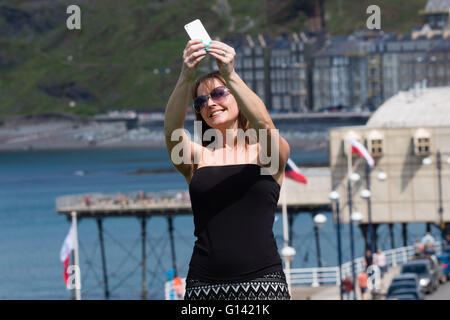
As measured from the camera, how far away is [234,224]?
5832 mm

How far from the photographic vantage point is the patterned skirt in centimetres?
569

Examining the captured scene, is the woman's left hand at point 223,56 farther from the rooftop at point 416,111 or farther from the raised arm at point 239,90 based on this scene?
the rooftop at point 416,111

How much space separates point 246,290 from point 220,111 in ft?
2.89

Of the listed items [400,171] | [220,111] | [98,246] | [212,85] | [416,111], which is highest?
[416,111]

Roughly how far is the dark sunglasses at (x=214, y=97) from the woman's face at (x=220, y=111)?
11mm

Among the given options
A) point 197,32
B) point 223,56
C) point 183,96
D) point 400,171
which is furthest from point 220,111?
point 400,171

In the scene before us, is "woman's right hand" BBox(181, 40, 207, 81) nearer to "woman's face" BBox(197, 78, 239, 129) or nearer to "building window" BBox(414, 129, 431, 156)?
"woman's face" BBox(197, 78, 239, 129)

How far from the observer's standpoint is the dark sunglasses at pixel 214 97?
235 inches

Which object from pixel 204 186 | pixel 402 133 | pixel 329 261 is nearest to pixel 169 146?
pixel 204 186

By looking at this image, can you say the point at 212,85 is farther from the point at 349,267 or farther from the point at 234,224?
the point at 349,267

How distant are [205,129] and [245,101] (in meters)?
0.66

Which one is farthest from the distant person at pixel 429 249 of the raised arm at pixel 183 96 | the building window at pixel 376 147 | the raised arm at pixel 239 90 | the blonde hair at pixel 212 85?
the raised arm at pixel 239 90

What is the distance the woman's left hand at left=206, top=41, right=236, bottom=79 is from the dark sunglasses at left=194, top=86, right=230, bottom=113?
364 millimetres

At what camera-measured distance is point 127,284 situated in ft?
255
